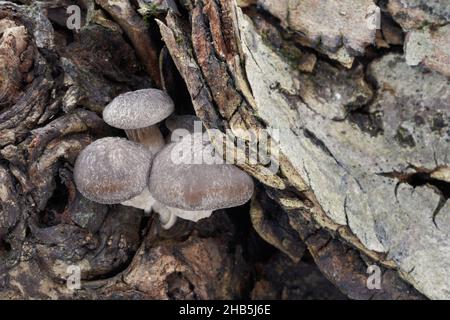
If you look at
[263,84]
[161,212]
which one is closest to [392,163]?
[263,84]

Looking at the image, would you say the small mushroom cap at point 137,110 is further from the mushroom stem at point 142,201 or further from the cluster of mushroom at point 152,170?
the mushroom stem at point 142,201

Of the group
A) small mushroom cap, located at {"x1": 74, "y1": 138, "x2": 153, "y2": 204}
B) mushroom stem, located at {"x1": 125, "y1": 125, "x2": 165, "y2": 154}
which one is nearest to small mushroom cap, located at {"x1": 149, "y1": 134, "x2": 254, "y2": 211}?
small mushroom cap, located at {"x1": 74, "y1": 138, "x2": 153, "y2": 204}

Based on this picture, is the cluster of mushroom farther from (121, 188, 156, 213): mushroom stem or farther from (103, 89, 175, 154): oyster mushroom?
(121, 188, 156, 213): mushroom stem

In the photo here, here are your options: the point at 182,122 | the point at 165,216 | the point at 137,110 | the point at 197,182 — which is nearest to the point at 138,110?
the point at 137,110

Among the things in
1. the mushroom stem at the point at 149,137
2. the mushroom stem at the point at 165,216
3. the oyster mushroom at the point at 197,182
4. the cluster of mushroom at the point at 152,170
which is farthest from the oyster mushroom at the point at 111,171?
the mushroom stem at the point at 165,216

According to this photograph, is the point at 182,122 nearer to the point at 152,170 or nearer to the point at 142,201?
the point at 152,170

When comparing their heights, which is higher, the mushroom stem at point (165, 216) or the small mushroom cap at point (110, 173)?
the small mushroom cap at point (110, 173)

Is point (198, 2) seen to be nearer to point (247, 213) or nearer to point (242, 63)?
point (242, 63)
